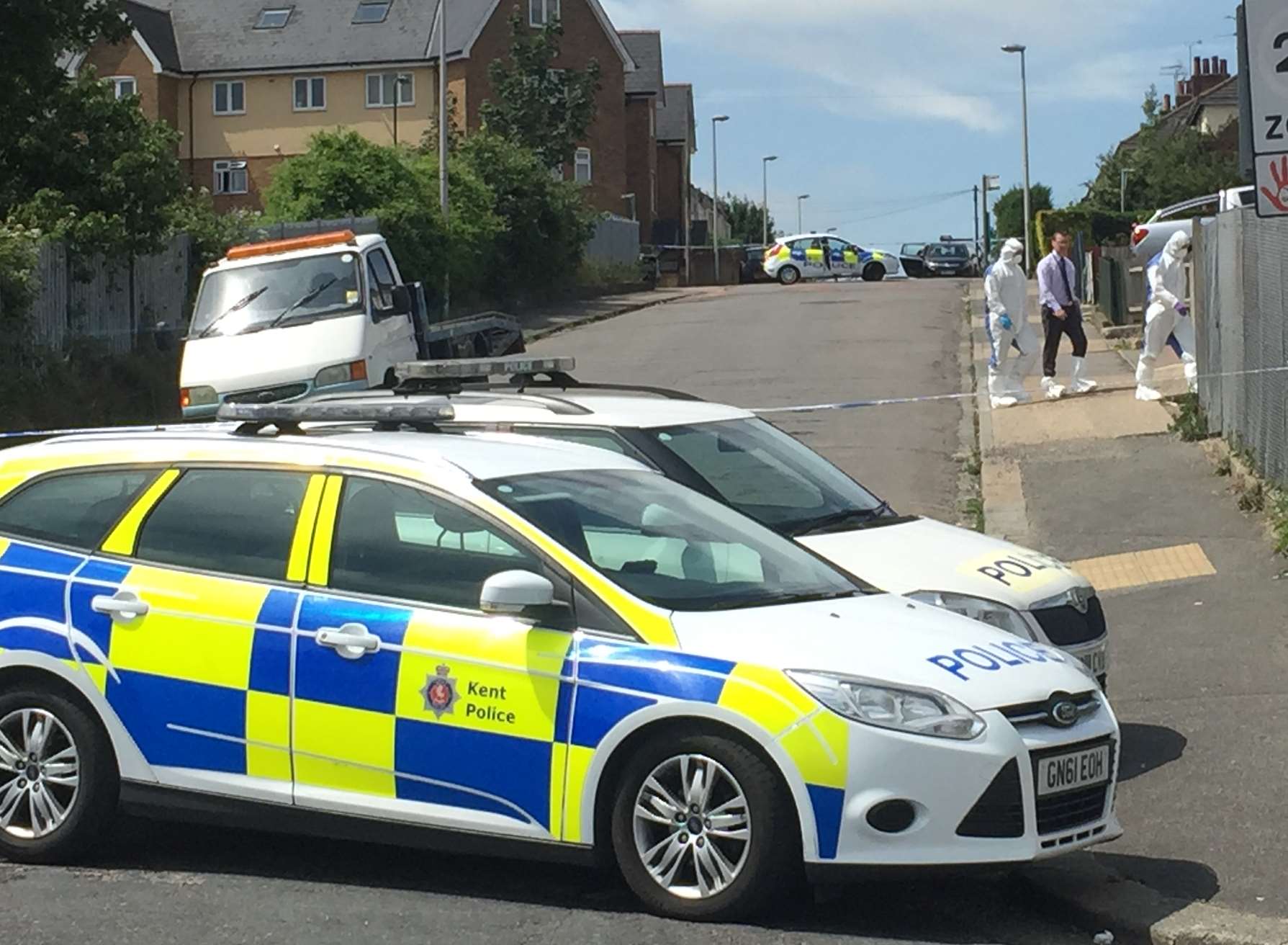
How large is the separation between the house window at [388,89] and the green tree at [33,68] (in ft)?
115

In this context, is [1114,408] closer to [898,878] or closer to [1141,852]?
[1141,852]

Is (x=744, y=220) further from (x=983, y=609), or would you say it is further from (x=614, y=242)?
(x=983, y=609)

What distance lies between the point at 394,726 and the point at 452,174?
3452cm

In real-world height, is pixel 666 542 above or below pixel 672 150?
below

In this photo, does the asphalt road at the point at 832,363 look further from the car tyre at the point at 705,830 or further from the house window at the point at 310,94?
the house window at the point at 310,94

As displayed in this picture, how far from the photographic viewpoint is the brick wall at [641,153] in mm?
70875

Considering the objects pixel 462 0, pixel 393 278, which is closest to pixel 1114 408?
pixel 393 278

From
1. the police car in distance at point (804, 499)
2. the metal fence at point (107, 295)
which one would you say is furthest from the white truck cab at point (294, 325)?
the police car in distance at point (804, 499)

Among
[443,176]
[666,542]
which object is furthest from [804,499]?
[443,176]

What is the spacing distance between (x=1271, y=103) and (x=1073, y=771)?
11.0 ft

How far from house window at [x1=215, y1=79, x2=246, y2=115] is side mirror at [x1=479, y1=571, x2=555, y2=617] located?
56.7 m

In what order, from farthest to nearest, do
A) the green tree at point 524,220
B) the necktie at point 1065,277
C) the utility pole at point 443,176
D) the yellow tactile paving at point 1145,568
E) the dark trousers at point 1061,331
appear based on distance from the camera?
the green tree at point 524,220 → the utility pole at point 443,176 → the necktie at point 1065,277 → the dark trousers at point 1061,331 → the yellow tactile paving at point 1145,568

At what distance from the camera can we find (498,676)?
5910 mm

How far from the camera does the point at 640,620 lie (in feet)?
19.1
